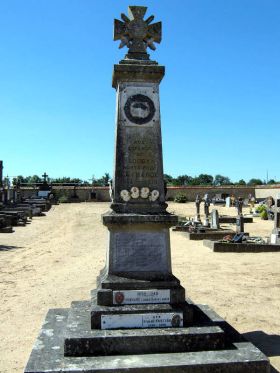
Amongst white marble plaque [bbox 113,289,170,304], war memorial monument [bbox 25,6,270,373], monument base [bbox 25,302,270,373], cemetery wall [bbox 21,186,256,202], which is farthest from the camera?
cemetery wall [bbox 21,186,256,202]

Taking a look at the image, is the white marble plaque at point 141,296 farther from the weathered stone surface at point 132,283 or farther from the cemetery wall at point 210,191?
the cemetery wall at point 210,191

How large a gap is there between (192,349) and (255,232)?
17.2 m

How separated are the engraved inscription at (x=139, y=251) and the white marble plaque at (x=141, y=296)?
294mm

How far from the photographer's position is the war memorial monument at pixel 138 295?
4629 millimetres

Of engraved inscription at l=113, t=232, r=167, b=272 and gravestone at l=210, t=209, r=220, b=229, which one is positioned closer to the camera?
engraved inscription at l=113, t=232, r=167, b=272

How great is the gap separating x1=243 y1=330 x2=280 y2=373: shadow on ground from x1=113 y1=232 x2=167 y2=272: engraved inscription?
1643 mm

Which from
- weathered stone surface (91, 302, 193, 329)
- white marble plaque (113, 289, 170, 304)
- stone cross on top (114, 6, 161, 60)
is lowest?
weathered stone surface (91, 302, 193, 329)

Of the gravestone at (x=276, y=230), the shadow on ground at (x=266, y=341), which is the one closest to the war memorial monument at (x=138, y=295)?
the shadow on ground at (x=266, y=341)

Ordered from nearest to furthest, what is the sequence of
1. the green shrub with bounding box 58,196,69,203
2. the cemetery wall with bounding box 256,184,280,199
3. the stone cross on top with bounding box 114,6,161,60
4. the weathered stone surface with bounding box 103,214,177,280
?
the weathered stone surface with bounding box 103,214,177,280, the stone cross on top with bounding box 114,6,161,60, the cemetery wall with bounding box 256,184,280,199, the green shrub with bounding box 58,196,69,203

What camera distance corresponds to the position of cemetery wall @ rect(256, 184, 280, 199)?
172ft

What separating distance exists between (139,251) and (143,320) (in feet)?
2.74

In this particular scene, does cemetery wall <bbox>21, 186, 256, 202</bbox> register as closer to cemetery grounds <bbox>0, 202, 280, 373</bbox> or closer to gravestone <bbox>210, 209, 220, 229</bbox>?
gravestone <bbox>210, 209, 220, 229</bbox>

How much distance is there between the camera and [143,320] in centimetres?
514

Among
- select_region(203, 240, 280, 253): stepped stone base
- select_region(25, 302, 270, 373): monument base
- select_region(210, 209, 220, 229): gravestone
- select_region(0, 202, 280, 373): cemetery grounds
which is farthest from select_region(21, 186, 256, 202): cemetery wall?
select_region(25, 302, 270, 373): monument base
